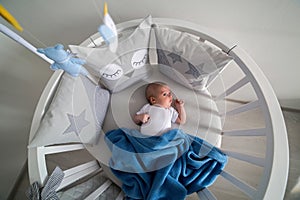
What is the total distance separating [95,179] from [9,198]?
1.89ft

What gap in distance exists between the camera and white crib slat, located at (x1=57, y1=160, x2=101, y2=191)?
0.65 m

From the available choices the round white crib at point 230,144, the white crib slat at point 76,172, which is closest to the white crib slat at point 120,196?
the round white crib at point 230,144

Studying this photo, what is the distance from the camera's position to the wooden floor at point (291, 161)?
98cm

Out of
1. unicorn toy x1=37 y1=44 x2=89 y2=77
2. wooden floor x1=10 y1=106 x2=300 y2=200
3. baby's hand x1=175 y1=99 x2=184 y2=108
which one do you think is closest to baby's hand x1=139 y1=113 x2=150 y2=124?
baby's hand x1=175 y1=99 x2=184 y2=108

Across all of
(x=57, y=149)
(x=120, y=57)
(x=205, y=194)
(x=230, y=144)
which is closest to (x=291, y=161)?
(x=230, y=144)

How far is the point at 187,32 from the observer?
0.75 meters

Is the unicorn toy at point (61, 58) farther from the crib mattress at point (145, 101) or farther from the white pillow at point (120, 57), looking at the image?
the crib mattress at point (145, 101)

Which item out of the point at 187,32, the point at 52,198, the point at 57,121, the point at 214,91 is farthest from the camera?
the point at 214,91

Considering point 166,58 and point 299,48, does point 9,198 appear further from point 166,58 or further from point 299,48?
point 299,48

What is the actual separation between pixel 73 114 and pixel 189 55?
0.47 m

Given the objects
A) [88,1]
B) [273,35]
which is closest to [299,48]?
[273,35]

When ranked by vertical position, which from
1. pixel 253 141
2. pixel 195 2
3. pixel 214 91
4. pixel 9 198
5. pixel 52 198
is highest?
pixel 195 2

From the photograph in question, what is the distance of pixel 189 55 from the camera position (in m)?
0.71

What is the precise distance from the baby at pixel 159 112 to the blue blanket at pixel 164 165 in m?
0.05
